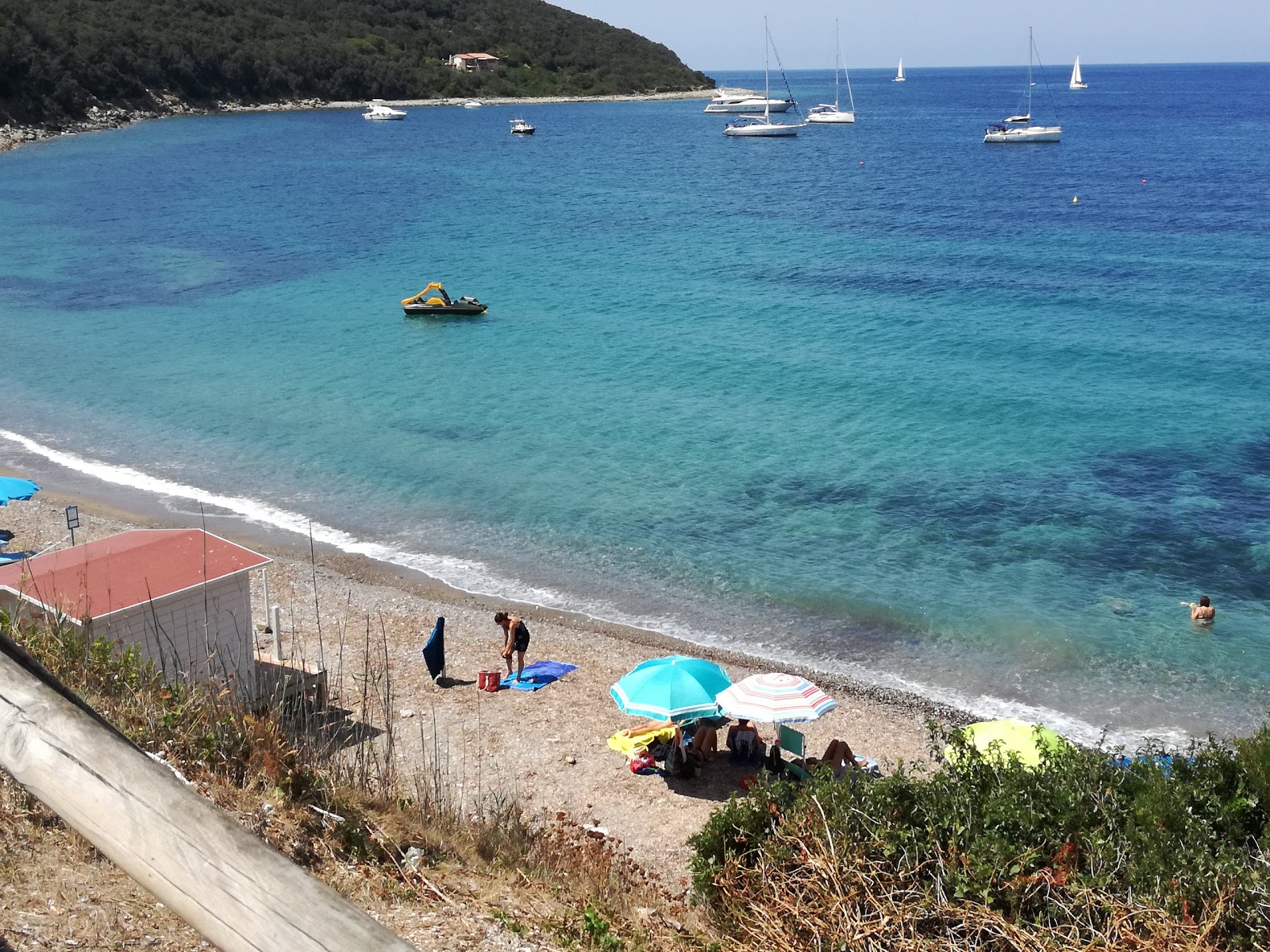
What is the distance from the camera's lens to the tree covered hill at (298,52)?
339 feet

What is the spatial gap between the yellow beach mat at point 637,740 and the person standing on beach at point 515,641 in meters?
2.19

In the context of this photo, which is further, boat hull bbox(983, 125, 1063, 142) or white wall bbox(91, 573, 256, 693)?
boat hull bbox(983, 125, 1063, 142)

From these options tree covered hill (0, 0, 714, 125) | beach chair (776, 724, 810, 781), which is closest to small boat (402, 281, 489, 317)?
beach chair (776, 724, 810, 781)

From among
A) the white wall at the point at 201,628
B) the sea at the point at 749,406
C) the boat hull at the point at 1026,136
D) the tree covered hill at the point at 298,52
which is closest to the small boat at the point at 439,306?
the sea at the point at 749,406

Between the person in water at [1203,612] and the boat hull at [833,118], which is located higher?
the boat hull at [833,118]

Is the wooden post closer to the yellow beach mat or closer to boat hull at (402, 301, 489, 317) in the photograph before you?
the yellow beach mat

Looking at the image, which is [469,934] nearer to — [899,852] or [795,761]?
[899,852]

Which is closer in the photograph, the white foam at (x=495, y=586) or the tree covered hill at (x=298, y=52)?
the white foam at (x=495, y=586)

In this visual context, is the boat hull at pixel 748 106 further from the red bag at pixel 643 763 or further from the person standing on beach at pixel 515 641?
the red bag at pixel 643 763

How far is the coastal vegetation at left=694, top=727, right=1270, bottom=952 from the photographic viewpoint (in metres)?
6.48

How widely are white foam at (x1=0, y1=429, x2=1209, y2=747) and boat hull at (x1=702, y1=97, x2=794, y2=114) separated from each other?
124045 millimetres

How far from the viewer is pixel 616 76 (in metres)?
168

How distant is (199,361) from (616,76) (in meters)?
146

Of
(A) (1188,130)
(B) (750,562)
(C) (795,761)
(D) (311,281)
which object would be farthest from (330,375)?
(A) (1188,130)
